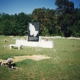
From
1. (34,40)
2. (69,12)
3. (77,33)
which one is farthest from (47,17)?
(34,40)

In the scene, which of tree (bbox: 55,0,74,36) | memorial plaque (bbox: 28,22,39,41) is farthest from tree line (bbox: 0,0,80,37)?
memorial plaque (bbox: 28,22,39,41)

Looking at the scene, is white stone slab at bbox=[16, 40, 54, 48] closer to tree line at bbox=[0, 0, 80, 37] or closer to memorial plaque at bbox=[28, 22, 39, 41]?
memorial plaque at bbox=[28, 22, 39, 41]

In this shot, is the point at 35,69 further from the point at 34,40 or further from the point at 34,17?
the point at 34,17

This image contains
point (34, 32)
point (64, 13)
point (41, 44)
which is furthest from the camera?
point (64, 13)

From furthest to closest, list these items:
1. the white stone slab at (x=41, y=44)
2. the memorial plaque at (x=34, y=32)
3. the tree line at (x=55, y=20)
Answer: the tree line at (x=55, y=20)
the memorial plaque at (x=34, y=32)
the white stone slab at (x=41, y=44)

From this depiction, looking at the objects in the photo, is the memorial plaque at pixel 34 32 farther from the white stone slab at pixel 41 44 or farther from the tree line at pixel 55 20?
the tree line at pixel 55 20

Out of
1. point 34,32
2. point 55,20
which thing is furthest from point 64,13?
point 34,32

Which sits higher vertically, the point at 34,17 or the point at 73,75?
the point at 34,17

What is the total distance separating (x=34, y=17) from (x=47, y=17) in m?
5.33

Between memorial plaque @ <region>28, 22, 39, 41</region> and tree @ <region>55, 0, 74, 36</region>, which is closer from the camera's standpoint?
memorial plaque @ <region>28, 22, 39, 41</region>

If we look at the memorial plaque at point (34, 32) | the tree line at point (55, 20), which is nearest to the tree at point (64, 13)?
the tree line at point (55, 20)

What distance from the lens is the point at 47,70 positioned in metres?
8.87

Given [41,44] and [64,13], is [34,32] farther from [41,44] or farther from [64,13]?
[64,13]

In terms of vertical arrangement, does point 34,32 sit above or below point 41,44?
above
